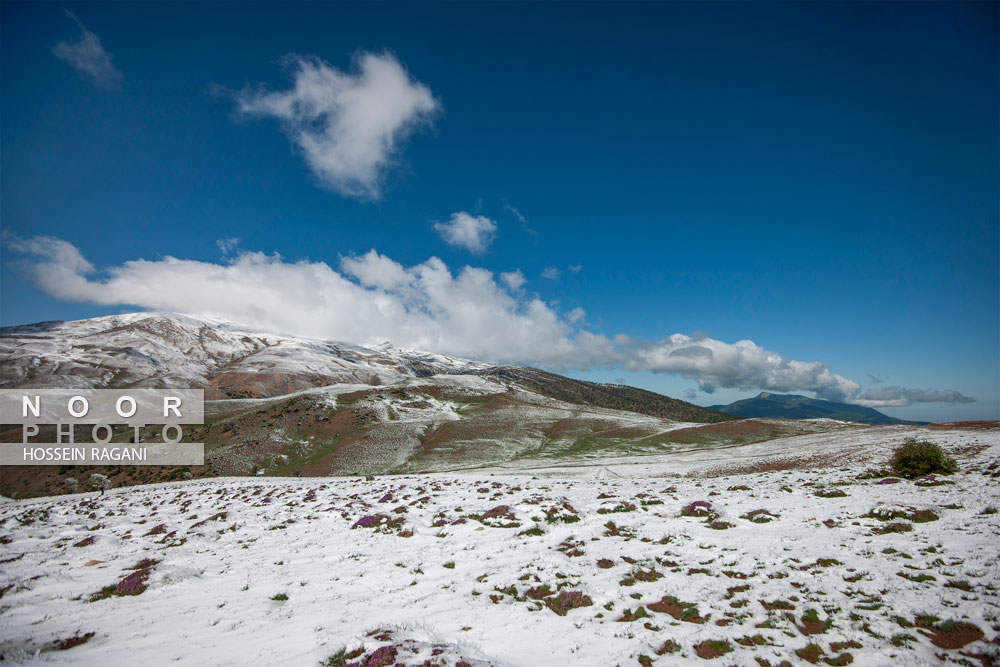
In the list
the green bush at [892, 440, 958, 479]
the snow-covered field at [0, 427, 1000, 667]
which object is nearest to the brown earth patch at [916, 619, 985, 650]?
the snow-covered field at [0, 427, 1000, 667]

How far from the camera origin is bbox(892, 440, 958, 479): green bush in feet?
88.3

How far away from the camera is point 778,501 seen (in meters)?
23.4

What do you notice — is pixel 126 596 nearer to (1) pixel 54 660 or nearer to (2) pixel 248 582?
(2) pixel 248 582

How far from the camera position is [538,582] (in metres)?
14.8

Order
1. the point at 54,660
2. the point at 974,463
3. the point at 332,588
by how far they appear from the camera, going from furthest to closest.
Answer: the point at 974,463
the point at 332,588
the point at 54,660

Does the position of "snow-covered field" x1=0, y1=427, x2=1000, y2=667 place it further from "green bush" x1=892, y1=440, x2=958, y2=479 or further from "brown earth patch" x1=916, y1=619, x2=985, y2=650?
"green bush" x1=892, y1=440, x2=958, y2=479

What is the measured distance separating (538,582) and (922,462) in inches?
1184

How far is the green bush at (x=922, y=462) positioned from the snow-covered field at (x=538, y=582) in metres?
1.95

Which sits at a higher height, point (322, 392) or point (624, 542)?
point (322, 392)

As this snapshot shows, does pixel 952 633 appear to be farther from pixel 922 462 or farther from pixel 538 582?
pixel 922 462

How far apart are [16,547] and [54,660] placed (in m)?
19.2

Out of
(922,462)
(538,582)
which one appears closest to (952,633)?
(538,582)

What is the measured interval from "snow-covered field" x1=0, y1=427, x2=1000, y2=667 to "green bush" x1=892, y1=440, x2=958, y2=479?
6.41ft

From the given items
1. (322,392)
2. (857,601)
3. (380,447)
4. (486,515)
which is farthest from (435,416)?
(857,601)
